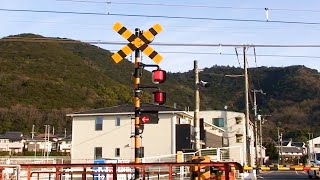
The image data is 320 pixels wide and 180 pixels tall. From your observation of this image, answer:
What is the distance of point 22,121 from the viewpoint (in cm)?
10844

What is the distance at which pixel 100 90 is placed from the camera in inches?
4633

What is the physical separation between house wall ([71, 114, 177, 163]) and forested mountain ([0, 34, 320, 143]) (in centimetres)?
5504

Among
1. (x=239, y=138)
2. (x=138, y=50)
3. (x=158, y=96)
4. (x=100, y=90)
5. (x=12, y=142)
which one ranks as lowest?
(x=12, y=142)

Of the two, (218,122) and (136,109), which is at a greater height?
(218,122)

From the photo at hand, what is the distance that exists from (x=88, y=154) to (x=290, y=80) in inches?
3439

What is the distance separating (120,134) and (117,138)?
0.46m

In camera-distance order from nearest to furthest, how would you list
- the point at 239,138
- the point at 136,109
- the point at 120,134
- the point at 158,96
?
the point at 136,109
the point at 158,96
the point at 120,134
the point at 239,138

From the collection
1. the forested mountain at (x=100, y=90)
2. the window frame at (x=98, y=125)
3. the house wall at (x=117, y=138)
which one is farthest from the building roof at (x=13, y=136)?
the window frame at (x=98, y=125)

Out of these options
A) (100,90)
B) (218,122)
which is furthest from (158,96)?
(100,90)

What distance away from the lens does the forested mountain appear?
104 m

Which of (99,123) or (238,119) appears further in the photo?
(238,119)

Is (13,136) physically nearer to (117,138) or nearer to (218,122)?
(218,122)

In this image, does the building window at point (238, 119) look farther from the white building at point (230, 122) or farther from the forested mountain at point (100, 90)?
the forested mountain at point (100, 90)

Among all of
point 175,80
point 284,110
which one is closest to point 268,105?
point 284,110
